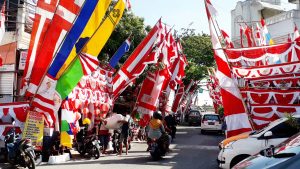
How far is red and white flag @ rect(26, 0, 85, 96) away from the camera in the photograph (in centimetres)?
1204

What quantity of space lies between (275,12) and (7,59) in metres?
32.6

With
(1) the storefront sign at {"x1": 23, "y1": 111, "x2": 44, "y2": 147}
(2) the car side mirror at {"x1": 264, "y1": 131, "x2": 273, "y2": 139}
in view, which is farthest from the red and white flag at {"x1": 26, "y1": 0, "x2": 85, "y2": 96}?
(2) the car side mirror at {"x1": 264, "y1": 131, "x2": 273, "y2": 139}

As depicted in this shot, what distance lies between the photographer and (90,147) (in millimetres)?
13461

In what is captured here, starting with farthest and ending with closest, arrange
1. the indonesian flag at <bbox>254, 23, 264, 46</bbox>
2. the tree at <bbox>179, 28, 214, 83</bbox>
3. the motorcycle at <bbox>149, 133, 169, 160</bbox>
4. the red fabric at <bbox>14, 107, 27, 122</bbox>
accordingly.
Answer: the tree at <bbox>179, 28, 214, 83</bbox>
the indonesian flag at <bbox>254, 23, 264, 46</bbox>
the motorcycle at <bbox>149, 133, 169, 160</bbox>
the red fabric at <bbox>14, 107, 27, 122</bbox>

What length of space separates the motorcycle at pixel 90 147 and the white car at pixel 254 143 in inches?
209

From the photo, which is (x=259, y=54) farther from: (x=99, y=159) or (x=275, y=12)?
(x=275, y=12)

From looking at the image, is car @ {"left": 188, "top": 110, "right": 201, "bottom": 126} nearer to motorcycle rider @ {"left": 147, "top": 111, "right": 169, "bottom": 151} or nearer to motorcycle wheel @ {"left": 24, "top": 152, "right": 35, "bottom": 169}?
motorcycle rider @ {"left": 147, "top": 111, "right": 169, "bottom": 151}

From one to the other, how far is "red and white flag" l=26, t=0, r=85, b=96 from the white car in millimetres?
6471

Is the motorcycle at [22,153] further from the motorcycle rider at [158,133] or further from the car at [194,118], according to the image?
the car at [194,118]

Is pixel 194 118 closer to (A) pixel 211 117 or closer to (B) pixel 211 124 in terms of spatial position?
(A) pixel 211 117

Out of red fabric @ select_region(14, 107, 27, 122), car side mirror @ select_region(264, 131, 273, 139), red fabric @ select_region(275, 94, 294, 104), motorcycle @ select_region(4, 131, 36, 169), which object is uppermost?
red fabric @ select_region(275, 94, 294, 104)

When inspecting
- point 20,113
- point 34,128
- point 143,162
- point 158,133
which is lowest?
point 143,162

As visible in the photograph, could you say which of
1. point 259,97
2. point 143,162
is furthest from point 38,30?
point 259,97

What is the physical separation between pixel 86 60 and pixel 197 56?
1120 inches
